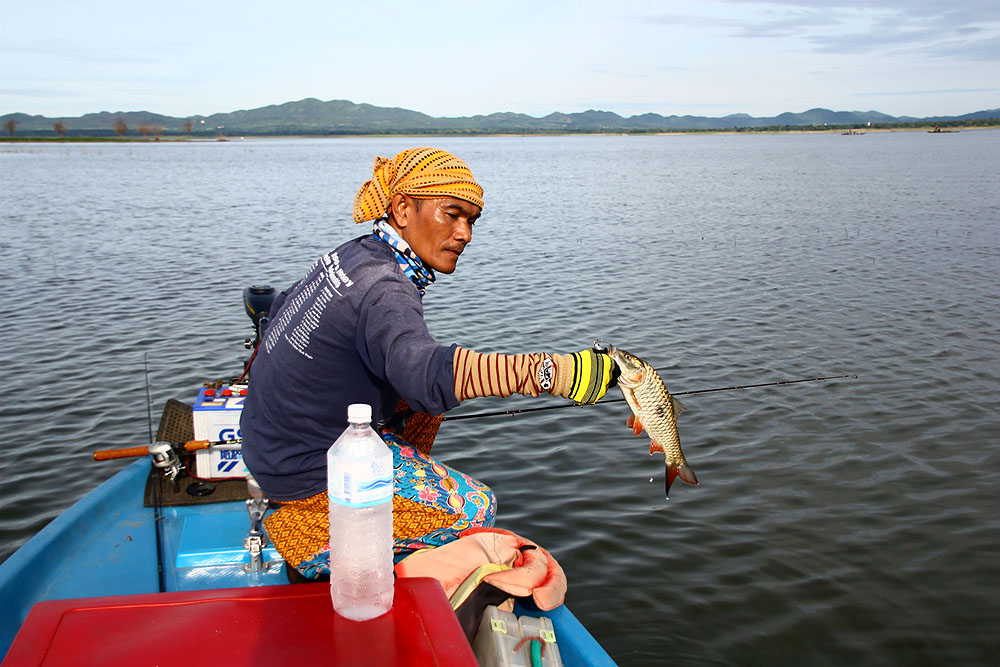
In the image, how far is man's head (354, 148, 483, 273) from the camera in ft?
11.1

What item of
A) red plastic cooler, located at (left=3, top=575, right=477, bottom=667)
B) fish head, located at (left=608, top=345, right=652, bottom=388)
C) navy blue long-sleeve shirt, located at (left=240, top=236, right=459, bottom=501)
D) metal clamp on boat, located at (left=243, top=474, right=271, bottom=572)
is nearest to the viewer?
red plastic cooler, located at (left=3, top=575, right=477, bottom=667)

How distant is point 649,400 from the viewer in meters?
3.58

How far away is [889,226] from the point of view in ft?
74.0

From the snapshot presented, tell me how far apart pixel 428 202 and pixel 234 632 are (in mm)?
1889

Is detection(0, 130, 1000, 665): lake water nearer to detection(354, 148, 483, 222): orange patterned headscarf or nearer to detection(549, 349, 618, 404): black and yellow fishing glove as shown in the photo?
detection(549, 349, 618, 404): black and yellow fishing glove

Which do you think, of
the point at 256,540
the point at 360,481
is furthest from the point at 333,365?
the point at 256,540

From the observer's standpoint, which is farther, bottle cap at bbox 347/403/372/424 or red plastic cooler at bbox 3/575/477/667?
bottle cap at bbox 347/403/372/424

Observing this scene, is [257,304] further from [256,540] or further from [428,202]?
[428,202]

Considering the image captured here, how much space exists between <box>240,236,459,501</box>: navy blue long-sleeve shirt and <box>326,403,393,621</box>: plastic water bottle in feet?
1.25

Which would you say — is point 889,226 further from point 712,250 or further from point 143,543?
point 143,543

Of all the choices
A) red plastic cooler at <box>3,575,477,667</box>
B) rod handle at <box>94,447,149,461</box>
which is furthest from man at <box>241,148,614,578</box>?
rod handle at <box>94,447,149,461</box>

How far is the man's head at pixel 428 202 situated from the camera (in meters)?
3.40

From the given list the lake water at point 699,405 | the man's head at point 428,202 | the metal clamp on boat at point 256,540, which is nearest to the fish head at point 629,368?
the man's head at point 428,202

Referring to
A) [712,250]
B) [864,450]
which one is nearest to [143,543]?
[864,450]
